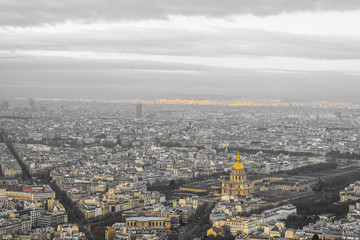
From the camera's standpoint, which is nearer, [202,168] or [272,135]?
[202,168]

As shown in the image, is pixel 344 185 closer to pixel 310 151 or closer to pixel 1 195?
pixel 1 195

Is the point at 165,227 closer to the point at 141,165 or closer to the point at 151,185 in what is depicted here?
the point at 151,185

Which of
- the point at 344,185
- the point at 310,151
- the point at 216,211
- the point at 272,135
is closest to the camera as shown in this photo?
the point at 216,211

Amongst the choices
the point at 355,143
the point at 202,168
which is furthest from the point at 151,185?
the point at 355,143

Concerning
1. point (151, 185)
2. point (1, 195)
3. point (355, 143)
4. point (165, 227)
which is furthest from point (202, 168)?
point (355, 143)

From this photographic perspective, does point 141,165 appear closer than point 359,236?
No

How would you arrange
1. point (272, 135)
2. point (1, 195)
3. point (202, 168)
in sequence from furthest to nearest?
1. point (272, 135)
2. point (202, 168)
3. point (1, 195)
